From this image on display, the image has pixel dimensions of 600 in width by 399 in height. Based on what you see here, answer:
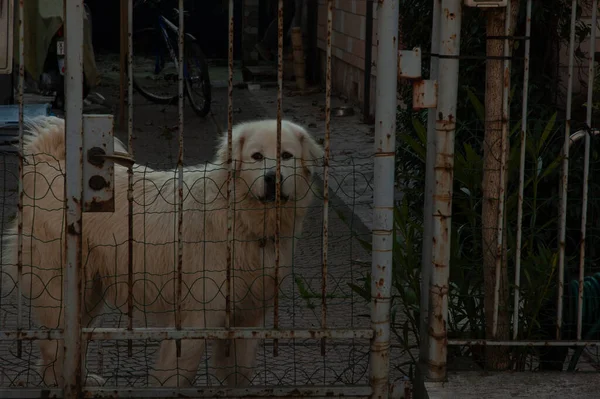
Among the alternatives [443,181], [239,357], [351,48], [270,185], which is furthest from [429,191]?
[351,48]

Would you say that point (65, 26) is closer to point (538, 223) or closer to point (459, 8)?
Answer: point (459, 8)

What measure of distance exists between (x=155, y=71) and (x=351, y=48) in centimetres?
431

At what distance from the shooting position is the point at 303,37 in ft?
62.7

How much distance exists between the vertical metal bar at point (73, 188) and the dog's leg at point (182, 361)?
0.67 meters

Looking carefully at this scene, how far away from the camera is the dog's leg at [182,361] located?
4664 mm

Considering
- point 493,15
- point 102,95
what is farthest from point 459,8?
point 102,95

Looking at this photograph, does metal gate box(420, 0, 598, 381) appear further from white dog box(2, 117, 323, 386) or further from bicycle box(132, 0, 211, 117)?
bicycle box(132, 0, 211, 117)

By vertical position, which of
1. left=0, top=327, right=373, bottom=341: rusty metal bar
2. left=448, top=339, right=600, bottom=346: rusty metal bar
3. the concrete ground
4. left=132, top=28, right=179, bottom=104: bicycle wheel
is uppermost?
left=132, top=28, right=179, bottom=104: bicycle wheel

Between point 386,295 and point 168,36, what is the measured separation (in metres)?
12.1

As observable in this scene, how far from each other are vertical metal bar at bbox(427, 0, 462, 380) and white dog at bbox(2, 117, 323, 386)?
94cm

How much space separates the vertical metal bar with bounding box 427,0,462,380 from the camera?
157 inches

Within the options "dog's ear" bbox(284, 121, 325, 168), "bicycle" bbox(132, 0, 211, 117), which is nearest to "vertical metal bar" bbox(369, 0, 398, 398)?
"dog's ear" bbox(284, 121, 325, 168)

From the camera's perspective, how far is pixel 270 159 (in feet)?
16.1

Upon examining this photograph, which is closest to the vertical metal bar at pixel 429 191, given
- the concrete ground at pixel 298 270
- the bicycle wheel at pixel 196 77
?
the concrete ground at pixel 298 270
